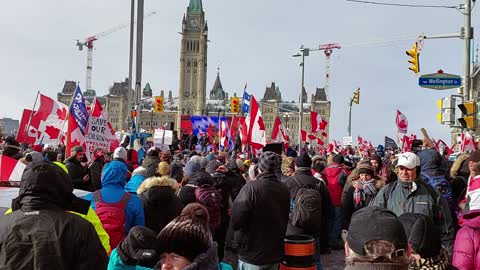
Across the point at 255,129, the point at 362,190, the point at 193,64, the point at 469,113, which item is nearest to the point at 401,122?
the point at 469,113

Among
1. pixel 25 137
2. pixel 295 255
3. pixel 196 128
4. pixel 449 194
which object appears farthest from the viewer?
pixel 196 128

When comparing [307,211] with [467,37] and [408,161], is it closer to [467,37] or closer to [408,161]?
[408,161]

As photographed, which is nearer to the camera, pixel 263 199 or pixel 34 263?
pixel 34 263

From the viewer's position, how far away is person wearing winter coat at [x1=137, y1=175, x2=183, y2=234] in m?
5.60

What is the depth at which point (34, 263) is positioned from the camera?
2883 mm

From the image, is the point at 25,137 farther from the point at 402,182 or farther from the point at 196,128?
the point at 196,128

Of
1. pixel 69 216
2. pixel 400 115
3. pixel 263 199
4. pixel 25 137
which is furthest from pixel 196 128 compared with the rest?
pixel 69 216

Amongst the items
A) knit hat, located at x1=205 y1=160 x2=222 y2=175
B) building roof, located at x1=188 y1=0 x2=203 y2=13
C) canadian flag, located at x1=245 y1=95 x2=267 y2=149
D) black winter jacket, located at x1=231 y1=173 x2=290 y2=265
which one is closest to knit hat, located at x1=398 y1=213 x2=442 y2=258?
black winter jacket, located at x1=231 y1=173 x2=290 y2=265

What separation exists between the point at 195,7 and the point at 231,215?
159 metres

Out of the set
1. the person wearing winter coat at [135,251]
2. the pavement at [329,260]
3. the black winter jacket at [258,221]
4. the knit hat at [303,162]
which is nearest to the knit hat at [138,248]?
the person wearing winter coat at [135,251]

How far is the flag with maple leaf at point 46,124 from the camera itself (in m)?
13.4

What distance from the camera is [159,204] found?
5613 mm

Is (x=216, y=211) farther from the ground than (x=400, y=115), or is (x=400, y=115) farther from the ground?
(x=400, y=115)

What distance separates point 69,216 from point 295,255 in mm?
3602
